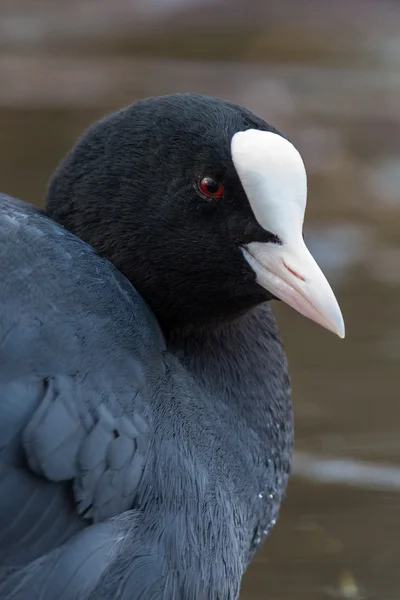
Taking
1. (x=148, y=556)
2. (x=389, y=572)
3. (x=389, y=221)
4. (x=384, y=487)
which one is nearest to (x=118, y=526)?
(x=148, y=556)

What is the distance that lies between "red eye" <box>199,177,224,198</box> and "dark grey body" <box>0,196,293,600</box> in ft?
1.00

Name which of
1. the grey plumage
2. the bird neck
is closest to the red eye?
the grey plumage

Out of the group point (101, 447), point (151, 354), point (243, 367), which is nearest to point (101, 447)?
point (101, 447)

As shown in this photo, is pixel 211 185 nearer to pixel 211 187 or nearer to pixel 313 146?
pixel 211 187

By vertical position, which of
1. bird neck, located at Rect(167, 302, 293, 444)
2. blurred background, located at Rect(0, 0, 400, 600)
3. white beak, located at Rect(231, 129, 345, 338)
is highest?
white beak, located at Rect(231, 129, 345, 338)

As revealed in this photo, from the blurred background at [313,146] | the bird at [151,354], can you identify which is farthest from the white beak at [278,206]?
the blurred background at [313,146]

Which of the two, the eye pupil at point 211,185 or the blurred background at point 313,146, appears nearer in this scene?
the eye pupil at point 211,185

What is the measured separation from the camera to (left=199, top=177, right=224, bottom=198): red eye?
3314mm

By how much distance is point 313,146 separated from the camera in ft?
26.6

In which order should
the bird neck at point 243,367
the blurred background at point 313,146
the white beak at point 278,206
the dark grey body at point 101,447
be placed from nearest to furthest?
the dark grey body at point 101,447, the white beak at point 278,206, the bird neck at point 243,367, the blurred background at point 313,146

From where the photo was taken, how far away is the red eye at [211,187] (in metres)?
3.31

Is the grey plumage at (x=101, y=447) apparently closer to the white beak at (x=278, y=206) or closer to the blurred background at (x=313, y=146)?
the white beak at (x=278, y=206)

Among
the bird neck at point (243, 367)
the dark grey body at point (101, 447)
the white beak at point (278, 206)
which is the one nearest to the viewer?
the dark grey body at point (101, 447)

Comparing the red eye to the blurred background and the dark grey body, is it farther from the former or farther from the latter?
the blurred background
